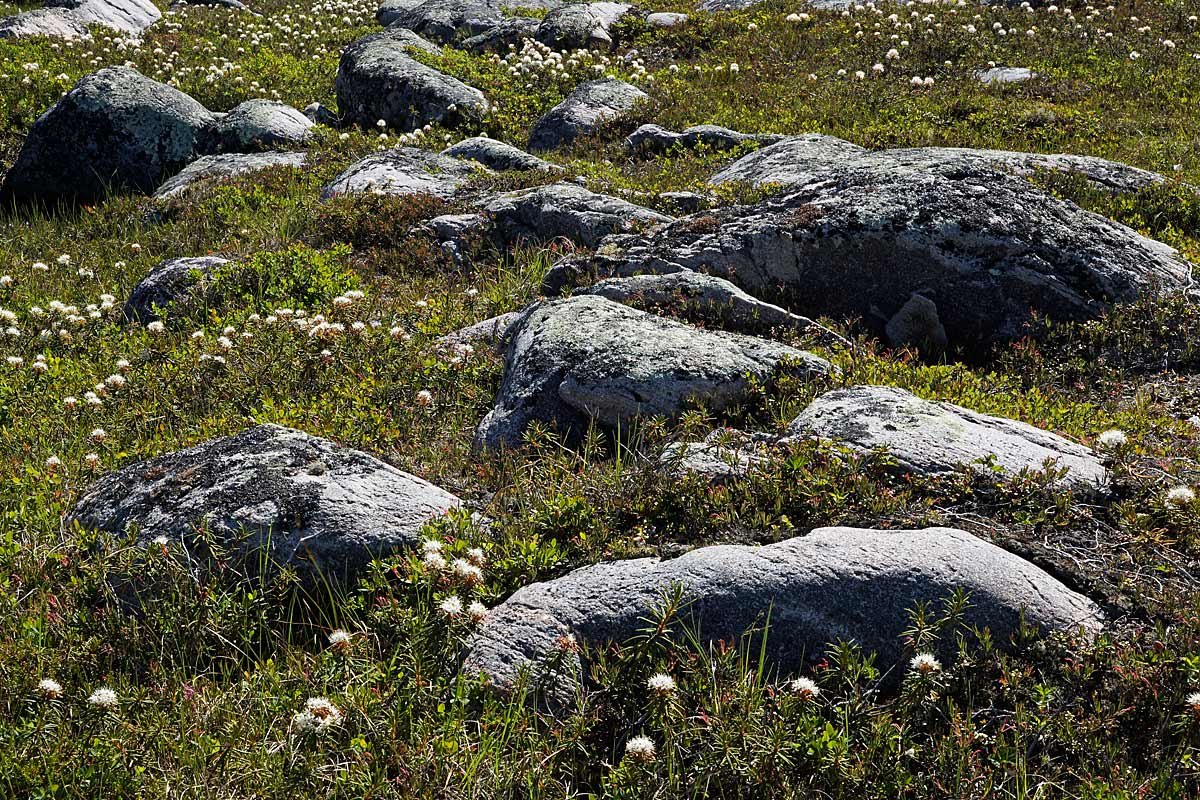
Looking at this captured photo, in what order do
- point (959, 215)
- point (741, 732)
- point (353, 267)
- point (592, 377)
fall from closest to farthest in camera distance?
point (741, 732) < point (592, 377) < point (959, 215) < point (353, 267)

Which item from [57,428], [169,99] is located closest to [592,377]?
[57,428]

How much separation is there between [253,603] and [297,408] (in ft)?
8.26

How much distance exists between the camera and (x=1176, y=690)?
367cm

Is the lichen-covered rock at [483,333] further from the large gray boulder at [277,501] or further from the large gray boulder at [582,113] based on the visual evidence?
the large gray boulder at [582,113]

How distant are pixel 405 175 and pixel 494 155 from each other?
6.08 ft

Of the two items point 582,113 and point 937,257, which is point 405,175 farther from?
point 937,257

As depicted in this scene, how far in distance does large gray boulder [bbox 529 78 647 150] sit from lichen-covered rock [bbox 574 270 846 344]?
8090mm

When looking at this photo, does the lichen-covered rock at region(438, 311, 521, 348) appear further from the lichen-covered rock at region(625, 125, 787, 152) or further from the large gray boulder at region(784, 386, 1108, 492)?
the lichen-covered rock at region(625, 125, 787, 152)

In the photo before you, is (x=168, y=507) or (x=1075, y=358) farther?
(x=1075, y=358)

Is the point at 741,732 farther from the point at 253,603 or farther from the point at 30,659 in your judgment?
the point at 30,659

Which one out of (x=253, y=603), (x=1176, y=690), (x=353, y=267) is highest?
(x=1176, y=690)

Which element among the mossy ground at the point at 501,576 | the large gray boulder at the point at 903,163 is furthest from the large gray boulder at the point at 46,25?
the large gray boulder at the point at 903,163

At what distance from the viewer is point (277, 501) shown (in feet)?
16.5

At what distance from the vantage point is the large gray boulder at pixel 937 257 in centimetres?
796
